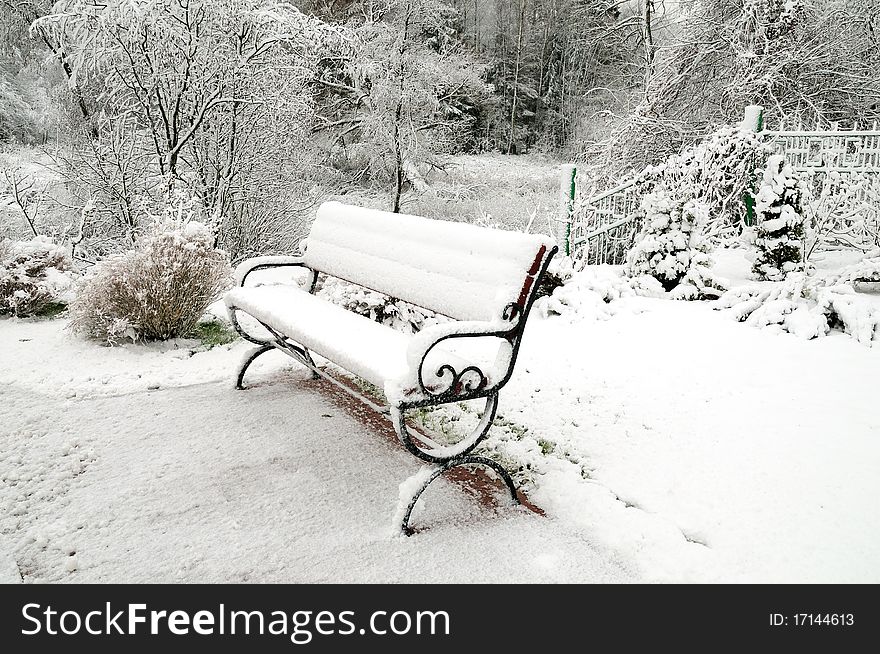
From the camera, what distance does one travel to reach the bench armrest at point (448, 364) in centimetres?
233

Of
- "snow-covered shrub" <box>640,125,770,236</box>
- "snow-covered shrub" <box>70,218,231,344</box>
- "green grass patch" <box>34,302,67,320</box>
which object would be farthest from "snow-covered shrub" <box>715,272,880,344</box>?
"green grass patch" <box>34,302,67,320</box>

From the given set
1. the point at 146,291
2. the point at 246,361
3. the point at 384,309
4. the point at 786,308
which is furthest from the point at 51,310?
the point at 786,308

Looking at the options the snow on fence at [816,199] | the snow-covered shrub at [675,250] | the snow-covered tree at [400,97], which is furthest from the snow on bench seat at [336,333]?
the snow-covered tree at [400,97]

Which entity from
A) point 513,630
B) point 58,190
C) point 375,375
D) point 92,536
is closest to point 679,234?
point 375,375

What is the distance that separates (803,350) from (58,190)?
34.0 feet

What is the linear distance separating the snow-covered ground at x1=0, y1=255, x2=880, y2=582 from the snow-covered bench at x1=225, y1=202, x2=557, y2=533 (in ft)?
0.98

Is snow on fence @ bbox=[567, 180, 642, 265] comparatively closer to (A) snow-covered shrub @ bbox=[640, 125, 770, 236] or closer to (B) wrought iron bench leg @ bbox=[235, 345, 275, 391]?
(A) snow-covered shrub @ bbox=[640, 125, 770, 236]

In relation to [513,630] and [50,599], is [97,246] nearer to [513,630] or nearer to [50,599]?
[50,599]

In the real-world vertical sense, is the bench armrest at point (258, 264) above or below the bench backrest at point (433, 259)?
below

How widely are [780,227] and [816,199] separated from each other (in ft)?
3.77

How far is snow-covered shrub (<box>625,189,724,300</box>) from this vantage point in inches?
237

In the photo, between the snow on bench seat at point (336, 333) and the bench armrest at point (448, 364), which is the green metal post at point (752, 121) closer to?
the snow on bench seat at point (336, 333)

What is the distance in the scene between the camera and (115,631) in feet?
6.67

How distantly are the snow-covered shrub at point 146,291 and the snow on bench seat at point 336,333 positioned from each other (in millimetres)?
1049
